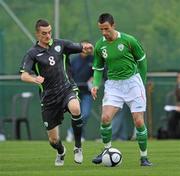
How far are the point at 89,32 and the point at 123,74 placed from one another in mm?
15172

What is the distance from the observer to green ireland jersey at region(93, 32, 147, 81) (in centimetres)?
1495

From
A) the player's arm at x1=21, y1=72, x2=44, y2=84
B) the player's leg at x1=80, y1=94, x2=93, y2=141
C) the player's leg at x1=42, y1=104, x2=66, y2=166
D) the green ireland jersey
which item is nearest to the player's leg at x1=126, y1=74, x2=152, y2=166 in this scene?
the green ireland jersey

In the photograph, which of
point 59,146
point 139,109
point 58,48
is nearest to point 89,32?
point 58,48

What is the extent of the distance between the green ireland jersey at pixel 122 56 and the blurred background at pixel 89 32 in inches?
538

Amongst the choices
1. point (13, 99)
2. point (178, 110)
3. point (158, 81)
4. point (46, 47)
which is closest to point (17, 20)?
point (13, 99)

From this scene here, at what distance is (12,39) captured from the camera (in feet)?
99.9

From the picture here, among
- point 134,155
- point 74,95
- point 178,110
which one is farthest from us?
point 178,110

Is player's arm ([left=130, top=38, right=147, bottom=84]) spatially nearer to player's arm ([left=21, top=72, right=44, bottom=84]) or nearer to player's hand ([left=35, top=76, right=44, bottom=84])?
player's arm ([left=21, top=72, right=44, bottom=84])

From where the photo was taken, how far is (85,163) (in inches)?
620

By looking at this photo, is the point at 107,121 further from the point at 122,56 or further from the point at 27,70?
the point at 27,70

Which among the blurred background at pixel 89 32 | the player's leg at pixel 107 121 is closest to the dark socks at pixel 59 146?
the player's leg at pixel 107 121

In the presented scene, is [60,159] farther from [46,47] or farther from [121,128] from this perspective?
[121,128]

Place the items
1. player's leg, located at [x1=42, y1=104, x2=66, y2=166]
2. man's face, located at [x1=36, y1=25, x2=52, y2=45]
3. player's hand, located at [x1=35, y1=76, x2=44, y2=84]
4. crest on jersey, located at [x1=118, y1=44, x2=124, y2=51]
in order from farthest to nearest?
player's leg, located at [x1=42, y1=104, x2=66, y2=166], man's face, located at [x1=36, y1=25, x2=52, y2=45], crest on jersey, located at [x1=118, y1=44, x2=124, y2=51], player's hand, located at [x1=35, y1=76, x2=44, y2=84]

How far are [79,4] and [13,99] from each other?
12.4 feet
